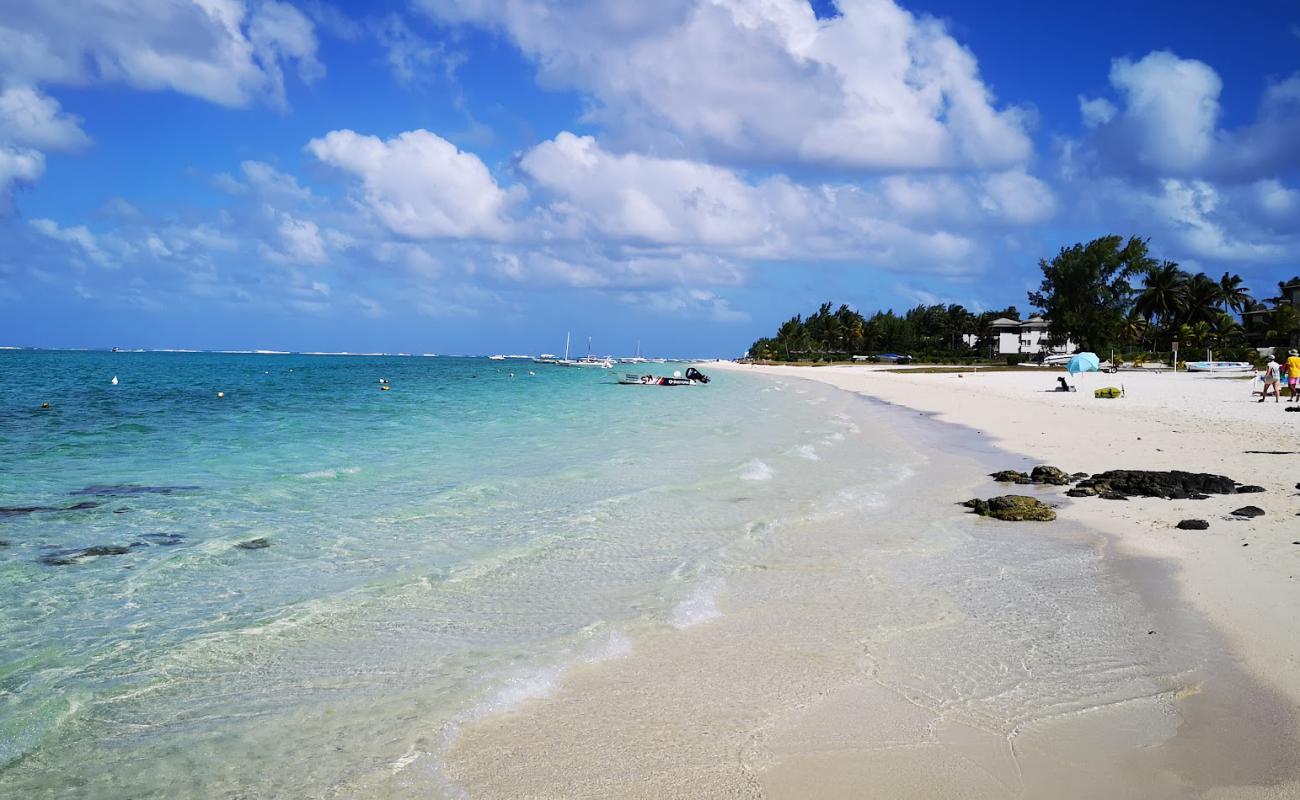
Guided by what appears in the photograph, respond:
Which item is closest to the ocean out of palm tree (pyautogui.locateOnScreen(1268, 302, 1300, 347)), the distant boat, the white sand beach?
the white sand beach

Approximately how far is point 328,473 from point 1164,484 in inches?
636

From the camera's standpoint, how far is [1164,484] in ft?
42.8

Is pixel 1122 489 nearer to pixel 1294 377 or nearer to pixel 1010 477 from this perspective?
pixel 1010 477

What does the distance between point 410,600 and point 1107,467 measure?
48.2ft

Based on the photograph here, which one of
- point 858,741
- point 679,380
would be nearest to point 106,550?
point 858,741

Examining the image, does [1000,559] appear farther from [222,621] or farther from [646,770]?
[222,621]

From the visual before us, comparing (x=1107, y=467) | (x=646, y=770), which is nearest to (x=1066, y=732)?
(x=646, y=770)

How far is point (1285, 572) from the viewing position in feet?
26.5

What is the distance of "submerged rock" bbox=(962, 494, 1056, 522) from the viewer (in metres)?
11.6

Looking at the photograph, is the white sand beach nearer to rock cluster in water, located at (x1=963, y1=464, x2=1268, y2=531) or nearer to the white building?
rock cluster in water, located at (x1=963, y1=464, x2=1268, y2=531)

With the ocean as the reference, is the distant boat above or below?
above

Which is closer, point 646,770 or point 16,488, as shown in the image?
point 646,770

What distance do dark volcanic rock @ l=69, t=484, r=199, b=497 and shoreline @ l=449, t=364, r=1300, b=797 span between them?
12.1 m

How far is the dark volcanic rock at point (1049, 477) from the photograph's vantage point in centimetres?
1480
